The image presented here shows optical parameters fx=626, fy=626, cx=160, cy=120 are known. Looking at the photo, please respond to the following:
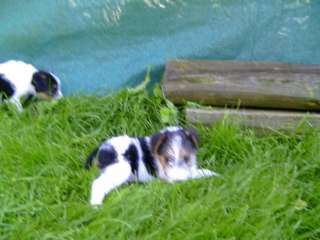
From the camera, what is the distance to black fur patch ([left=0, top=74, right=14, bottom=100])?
17.8 ft

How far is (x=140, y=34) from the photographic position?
5.60m

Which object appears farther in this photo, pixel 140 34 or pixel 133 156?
pixel 140 34

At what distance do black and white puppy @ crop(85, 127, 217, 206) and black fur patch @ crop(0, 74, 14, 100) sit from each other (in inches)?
53.4

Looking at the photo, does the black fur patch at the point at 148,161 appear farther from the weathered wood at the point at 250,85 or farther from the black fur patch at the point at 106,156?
the weathered wood at the point at 250,85

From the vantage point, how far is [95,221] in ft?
12.6

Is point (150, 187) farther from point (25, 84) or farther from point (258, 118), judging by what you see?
point (25, 84)

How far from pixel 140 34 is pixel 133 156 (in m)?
1.59

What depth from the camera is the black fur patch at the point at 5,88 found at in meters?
5.41

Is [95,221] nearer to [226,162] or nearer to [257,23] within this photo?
[226,162]

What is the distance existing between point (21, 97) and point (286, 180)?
2.47 m

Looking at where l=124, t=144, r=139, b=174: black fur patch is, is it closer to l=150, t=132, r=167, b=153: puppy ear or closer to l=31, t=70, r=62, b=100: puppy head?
l=150, t=132, r=167, b=153: puppy ear

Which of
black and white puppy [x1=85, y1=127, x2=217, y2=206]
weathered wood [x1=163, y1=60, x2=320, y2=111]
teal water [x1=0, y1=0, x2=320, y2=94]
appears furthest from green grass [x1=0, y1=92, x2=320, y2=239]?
teal water [x1=0, y1=0, x2=320, y2=94]

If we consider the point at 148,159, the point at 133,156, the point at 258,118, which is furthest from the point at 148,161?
the point at 258,118

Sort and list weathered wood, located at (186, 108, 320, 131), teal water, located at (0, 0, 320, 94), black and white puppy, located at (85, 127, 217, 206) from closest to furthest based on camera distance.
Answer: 1. black and white puppy, located at (85, 127, 217, 206)
2. weathered wood, located at (186, 108, 320, 131)
3. teal water, located at (0, 0, 320, 94)
